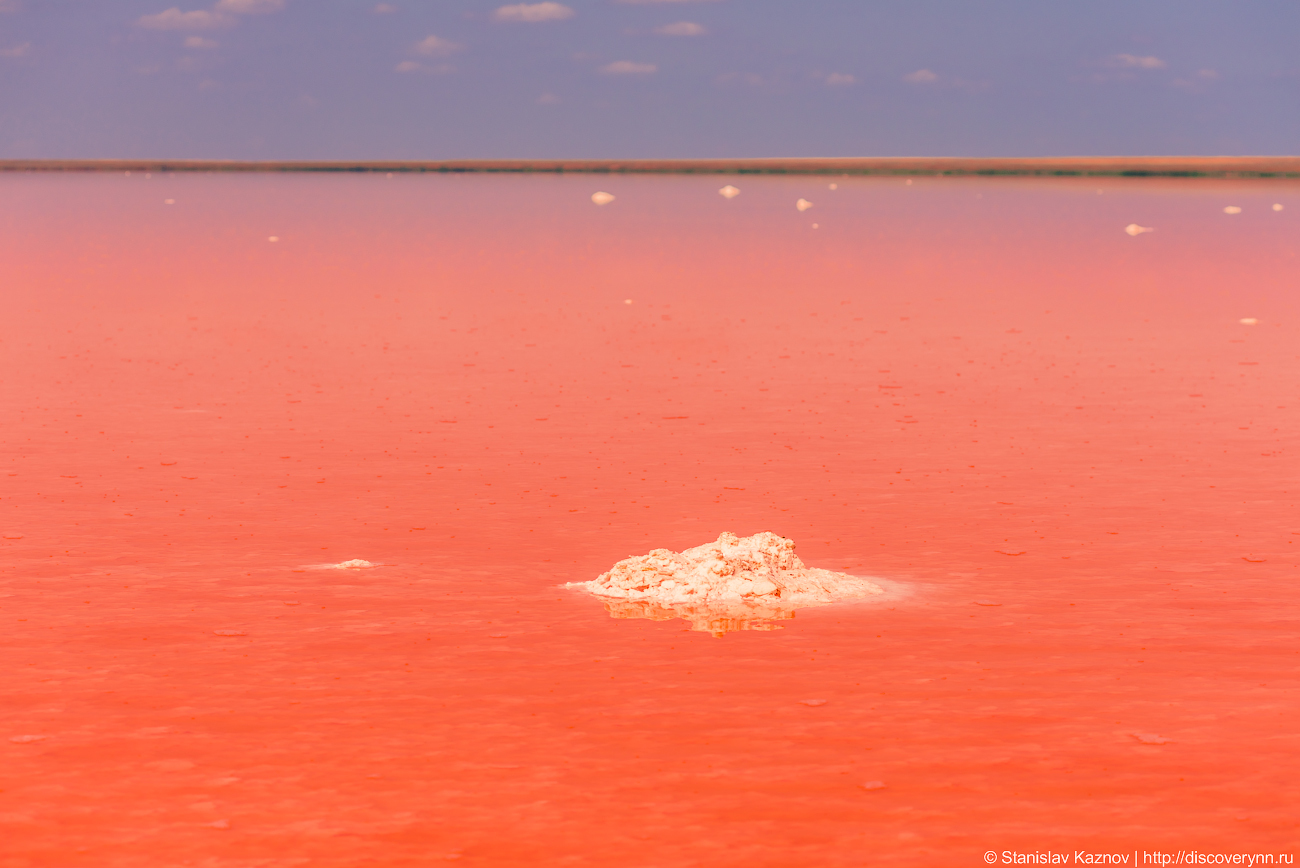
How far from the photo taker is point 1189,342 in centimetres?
2544

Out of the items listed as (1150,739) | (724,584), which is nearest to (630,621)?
(724,584)

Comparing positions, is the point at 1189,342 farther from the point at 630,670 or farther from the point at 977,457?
the point at 630,670

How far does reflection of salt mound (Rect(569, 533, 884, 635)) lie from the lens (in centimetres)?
1014

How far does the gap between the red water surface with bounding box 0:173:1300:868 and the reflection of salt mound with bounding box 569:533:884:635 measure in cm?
29

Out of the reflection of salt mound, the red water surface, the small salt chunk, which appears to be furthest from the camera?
the reflection of salt mound

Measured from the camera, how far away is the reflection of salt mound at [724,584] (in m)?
10.1

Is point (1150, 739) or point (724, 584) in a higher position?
point (1150, 739)

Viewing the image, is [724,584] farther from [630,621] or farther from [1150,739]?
[1150,739]

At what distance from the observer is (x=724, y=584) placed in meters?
10.4

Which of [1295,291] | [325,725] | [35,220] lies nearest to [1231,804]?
[325,725]

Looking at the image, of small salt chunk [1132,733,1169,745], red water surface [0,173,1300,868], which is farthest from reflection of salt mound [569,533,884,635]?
small salt chunk [1132,733,1169,745]

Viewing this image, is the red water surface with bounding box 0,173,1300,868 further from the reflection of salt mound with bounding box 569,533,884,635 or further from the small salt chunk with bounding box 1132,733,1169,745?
the reflection of salt mound with bounding box 569,533,884,635

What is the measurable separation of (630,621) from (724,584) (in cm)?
80

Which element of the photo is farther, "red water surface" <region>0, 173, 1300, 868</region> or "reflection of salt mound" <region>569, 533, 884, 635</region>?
"reflection of salt mound" <region>569, 533, 884, 635</region>
